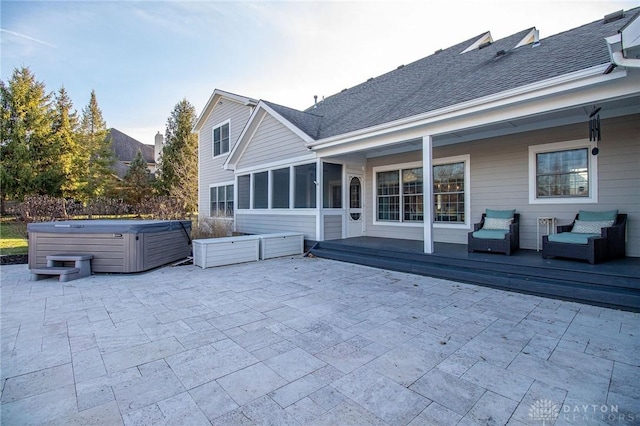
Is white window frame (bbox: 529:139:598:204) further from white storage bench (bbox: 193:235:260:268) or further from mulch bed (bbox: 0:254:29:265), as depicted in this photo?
mulch bed (bbox: 0:254:29:265)

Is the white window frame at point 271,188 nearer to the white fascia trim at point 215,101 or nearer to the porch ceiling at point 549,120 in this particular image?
the white fascia trim at point 215,101

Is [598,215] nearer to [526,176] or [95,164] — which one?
[526,176]

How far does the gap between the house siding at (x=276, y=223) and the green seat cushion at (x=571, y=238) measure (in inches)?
201

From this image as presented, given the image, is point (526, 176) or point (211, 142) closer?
point (526, 176)

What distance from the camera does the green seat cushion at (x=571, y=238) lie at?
15.4 ft

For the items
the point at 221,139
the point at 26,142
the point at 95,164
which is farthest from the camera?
the point at 95,164

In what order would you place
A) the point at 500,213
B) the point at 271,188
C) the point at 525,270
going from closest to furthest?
the point at 525,270, the point at 500,213, the point at 271,188

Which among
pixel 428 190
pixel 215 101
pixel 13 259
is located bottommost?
pixel 13 259

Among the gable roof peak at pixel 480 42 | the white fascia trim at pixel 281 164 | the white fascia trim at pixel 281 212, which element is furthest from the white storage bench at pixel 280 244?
the gable roof peak at pixel 480 42

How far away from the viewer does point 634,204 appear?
5078 mm

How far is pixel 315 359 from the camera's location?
101 inches

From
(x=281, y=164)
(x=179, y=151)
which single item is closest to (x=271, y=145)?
(x=281, y=164)

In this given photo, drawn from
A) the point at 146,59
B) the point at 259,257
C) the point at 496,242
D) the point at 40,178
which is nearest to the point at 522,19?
the point at 496,242

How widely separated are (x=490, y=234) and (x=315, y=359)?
4.65m
